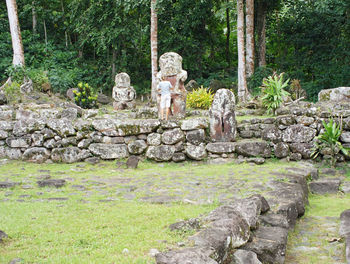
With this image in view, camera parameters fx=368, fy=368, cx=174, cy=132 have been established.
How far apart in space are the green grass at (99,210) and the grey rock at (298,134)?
0.71 metres

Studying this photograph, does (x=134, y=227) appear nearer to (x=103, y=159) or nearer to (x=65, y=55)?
(x=103, y=159)

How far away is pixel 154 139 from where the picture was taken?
30.7 feet

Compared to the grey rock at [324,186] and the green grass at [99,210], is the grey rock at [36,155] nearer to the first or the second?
the green grass at [99,210]

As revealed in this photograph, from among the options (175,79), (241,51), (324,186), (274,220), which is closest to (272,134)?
(324,186)

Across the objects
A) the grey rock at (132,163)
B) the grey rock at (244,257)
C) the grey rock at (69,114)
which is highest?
the grey rock at (69,114)

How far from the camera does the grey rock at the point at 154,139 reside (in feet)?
30.6

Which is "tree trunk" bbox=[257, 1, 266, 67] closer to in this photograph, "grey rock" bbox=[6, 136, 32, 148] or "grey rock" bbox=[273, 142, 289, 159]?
"grey rock" bbox=[273, 142, 289, 159]

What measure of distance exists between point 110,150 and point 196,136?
2201 mm

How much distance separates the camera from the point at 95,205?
542cm

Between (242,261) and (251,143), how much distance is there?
5.64m

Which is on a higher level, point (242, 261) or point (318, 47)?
point (318, 47)

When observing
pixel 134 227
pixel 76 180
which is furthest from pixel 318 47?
pixel 134 227

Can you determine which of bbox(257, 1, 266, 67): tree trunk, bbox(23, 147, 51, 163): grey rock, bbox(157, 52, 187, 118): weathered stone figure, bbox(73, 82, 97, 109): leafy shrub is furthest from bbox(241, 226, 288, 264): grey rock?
bbox(257, 1, 266, 67): tree trunk

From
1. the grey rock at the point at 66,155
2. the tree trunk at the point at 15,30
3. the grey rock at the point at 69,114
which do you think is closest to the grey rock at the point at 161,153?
the grey rock at the point at 66,155
